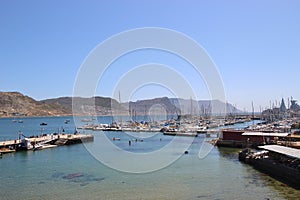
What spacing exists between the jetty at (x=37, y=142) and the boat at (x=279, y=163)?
26.6 meters

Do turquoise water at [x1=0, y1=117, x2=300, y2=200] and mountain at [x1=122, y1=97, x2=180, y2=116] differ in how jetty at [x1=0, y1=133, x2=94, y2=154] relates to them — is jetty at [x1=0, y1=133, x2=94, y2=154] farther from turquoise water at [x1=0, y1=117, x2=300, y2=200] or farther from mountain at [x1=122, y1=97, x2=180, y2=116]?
mountain at [x1=122, y1=97, x2=180, y2=116]

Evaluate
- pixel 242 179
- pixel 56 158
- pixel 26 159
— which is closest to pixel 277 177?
pixel 242 179

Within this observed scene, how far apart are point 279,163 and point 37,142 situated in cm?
3296

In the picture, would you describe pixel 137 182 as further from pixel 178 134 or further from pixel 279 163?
pixel 178 134

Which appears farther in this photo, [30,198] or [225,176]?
[225,176]

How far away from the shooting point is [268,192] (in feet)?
60.4

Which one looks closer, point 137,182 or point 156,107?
point 137,182

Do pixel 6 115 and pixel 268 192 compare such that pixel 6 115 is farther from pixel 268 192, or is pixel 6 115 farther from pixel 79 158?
pixel 268 192

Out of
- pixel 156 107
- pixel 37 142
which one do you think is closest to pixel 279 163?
pixel 37 142

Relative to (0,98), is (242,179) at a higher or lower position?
lower

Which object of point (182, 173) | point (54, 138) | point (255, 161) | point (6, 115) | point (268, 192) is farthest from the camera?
point (6, 115)

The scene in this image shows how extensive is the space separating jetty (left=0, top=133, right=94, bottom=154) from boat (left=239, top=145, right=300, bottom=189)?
2655 centimetres

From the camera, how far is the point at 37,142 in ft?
143

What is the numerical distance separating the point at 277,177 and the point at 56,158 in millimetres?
22224
